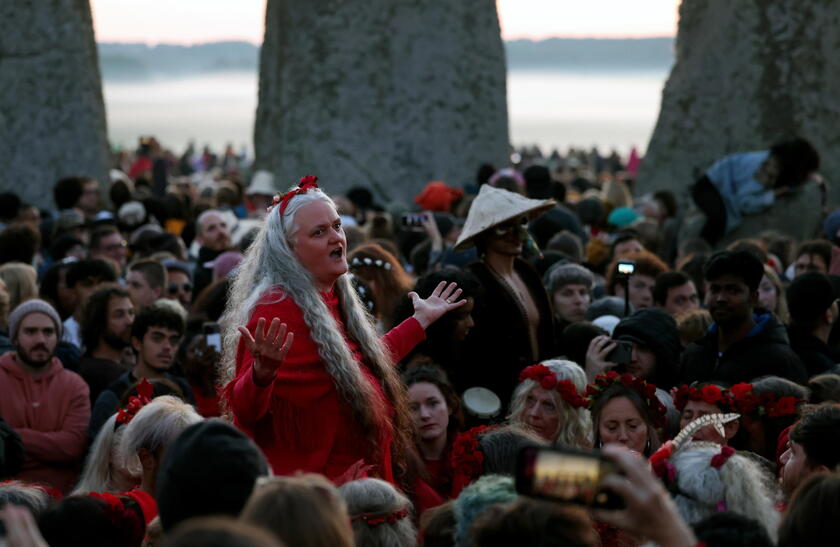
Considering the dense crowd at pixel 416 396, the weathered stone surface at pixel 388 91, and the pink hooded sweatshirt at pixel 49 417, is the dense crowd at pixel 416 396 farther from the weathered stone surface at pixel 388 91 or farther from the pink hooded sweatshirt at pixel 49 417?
the weathered stone surface at pixel 388 91

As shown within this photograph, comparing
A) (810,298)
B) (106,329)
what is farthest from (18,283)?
(810,298)

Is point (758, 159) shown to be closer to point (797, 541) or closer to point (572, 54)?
point (797, 541)

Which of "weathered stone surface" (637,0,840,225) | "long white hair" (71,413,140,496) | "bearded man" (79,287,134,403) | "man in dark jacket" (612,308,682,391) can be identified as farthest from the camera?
"weathered stone surface" (637,0,840,225)

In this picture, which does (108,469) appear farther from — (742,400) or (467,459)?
(742,400)

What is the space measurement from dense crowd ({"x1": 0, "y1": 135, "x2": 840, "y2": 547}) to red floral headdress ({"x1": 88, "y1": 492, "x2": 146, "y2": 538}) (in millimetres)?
10

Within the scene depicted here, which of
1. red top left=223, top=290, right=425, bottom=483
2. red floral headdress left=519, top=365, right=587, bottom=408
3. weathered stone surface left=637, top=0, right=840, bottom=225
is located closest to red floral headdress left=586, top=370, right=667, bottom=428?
red floral headdress left=519, top=365, right=587, bottom=408

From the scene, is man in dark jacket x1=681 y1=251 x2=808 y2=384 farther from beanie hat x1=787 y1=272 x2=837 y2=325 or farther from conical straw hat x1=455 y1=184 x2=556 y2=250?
conical straw hat x1=455 y1=184 x2=556 y2=250

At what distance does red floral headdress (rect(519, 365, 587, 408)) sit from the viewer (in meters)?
5.48

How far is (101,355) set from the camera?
677 centimetres

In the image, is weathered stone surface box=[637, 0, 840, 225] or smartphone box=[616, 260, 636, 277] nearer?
smartphone box=[616, 260, 636, 277]

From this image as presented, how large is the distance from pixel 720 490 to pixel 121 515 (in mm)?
1654

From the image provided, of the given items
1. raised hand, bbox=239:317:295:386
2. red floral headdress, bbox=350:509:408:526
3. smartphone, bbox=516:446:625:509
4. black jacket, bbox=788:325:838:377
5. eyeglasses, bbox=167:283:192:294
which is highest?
smartphone, bbox=516:446:625:509

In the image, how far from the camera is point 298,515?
280 centimetres

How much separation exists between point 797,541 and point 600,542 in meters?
1.30
